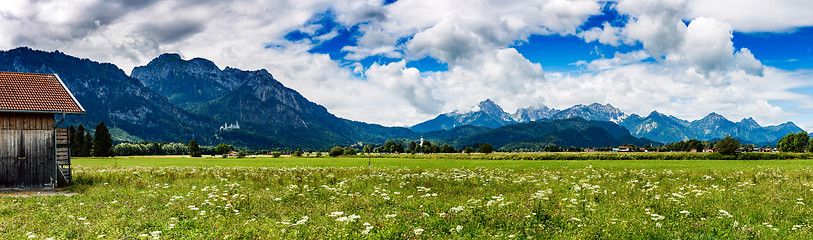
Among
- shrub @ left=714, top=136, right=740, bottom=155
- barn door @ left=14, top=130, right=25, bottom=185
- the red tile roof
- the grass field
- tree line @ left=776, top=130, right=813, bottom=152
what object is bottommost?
tree line @ left=776, top=130, right=813, bottom=152

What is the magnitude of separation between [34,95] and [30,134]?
2735 millimetres

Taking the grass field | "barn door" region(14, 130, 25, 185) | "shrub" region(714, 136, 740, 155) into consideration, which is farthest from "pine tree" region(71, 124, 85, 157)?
"shrub" region(714, 136, 740, 155)

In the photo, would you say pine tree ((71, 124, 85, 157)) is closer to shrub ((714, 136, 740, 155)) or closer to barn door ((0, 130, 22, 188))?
barn door ((0, 130, 22, 188))

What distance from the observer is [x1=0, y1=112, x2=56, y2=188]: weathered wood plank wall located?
87.7 feet

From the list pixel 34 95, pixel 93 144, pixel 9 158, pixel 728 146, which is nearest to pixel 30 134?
pixel 9 158

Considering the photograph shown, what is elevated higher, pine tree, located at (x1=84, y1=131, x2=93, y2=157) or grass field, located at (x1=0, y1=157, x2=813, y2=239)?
pine tree, located at (x1=84, y1=131, x2=93, y2=157)

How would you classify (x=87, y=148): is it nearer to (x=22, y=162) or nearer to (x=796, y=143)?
(x=22, y=162)

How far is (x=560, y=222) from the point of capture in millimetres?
12375

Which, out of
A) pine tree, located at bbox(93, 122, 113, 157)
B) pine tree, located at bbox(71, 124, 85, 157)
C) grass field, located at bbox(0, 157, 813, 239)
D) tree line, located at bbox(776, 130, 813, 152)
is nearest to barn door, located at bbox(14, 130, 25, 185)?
grass field, located at bbox(0, 157, 813, 239)

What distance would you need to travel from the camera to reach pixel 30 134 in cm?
2750

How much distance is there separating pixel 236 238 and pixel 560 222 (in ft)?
31.2

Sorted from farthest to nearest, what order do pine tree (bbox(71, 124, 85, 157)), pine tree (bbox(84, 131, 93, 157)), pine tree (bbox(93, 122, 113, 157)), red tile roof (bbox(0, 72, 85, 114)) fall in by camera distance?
pine tree (bbox(93, 122, 113, 157))
pine tree (bbox(84, 131, 93, 157))
pine tree (bbox(71, 124, 85, 157))
red tile roof (bbox(0, 72, 85, 114))

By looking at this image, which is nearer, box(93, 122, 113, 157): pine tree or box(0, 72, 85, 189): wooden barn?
box(0, 72, 85, 189): wooden barn

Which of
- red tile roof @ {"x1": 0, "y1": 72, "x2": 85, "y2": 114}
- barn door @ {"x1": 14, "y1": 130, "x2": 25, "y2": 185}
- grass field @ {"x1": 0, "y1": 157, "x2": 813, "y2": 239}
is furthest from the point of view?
barn door @ {"x1": 14, "y1": 130, "x2": 25, "y2": 185}
